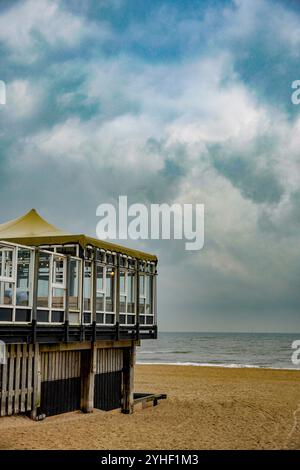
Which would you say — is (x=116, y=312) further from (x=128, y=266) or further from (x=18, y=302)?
(x=18, y=302)

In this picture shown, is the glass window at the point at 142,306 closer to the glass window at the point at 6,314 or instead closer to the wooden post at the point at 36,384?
the wooden post at the point at 36,384

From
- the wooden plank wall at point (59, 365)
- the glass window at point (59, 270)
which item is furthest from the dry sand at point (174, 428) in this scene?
the glass window at point (59, 270)

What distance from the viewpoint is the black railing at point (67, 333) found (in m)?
12.0

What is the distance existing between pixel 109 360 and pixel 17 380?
497cm

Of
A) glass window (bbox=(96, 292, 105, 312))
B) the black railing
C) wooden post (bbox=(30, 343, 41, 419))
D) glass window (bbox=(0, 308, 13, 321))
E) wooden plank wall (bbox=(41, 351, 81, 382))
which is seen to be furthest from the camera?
glass window (bbox=(96, 292, 105, 312))

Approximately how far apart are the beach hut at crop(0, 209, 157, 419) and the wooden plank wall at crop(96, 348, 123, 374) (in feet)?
0.10

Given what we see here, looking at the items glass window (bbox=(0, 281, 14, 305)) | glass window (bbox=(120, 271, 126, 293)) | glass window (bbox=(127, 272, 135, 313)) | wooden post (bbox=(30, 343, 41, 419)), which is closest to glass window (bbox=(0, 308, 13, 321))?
glass window (bbox=(0, 281, 14, 305))

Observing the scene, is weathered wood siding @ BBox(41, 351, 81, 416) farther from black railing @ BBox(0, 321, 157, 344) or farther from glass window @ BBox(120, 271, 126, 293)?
glass window @ BBox(120, 271, 126, 293)

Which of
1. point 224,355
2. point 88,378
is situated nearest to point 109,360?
point 88,378

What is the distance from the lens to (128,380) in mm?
17781

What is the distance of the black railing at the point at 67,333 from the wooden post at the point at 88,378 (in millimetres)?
544

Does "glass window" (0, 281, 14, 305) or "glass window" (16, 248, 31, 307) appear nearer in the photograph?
"glass window" (0, 281, 14, 305)

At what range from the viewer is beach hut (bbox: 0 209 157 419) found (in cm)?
1255

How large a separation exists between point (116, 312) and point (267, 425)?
589 cm
